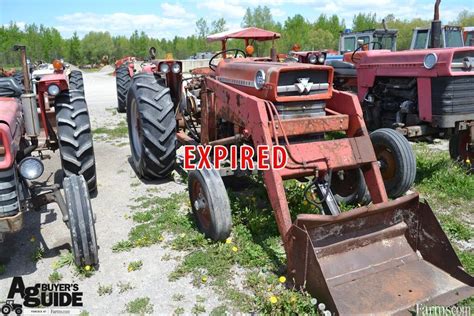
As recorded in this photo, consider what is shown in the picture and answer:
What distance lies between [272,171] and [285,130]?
1.40 feet

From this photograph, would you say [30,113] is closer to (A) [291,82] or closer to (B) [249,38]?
(A) [291,82]

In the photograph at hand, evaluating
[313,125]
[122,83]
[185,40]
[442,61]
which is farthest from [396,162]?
[185,40]

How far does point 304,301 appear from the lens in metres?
2.89

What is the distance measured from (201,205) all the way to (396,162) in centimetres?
222

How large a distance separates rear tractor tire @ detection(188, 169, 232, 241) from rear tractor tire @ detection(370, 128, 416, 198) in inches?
80.1

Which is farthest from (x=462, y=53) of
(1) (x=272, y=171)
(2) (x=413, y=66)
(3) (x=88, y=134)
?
(3) (x=88, y=134)

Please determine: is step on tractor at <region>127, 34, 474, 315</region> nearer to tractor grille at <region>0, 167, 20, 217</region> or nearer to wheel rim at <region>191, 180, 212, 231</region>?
wheel rim at <region>191, 180, 212, 231</region>

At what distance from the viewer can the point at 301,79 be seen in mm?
3742

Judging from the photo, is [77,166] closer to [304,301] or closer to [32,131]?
[32,131]

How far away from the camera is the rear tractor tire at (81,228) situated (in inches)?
134

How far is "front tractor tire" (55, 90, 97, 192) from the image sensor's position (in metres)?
4.46

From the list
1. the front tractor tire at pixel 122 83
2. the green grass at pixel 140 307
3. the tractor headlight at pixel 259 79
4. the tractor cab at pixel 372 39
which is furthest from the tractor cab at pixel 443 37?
the green grass at pixel 140 307

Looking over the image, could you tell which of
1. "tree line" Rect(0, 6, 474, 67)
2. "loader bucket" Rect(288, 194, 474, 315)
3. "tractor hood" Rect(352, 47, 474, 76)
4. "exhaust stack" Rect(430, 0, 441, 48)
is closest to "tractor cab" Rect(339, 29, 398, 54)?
"exhaust stack" Rect(430, 0, 441, 48)

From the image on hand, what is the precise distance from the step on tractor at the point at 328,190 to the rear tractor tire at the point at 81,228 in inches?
38.3
